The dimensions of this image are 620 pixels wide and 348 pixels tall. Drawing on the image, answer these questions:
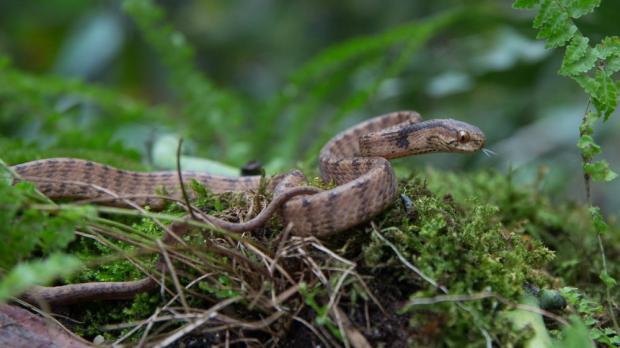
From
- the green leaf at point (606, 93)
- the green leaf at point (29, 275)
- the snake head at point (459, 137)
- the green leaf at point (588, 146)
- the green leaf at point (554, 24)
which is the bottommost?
the snake head at point (459, 137)

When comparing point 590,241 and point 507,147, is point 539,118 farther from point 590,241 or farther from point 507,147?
point 590,241

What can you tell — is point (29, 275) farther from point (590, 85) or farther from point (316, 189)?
point (590, 85)

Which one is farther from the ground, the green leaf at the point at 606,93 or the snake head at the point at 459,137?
the green leaf at the point at 606,93

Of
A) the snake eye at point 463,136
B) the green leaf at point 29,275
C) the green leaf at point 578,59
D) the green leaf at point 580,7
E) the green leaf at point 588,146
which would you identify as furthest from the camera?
the snake eye at point 463,136

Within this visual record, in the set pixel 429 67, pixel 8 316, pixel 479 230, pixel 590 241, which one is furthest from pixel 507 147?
pixel 8 316

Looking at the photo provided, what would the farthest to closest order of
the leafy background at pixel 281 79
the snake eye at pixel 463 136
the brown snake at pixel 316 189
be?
the leafy background at pixel 281 79 → the snake eye at pixel 463 136 → the brown snake at pixel 316 189

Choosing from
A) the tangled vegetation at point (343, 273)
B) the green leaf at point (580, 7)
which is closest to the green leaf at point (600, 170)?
the tangled vegetation at point (343, 273)

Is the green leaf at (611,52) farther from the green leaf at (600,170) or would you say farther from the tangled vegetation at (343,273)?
the green leaf at (600,170)
